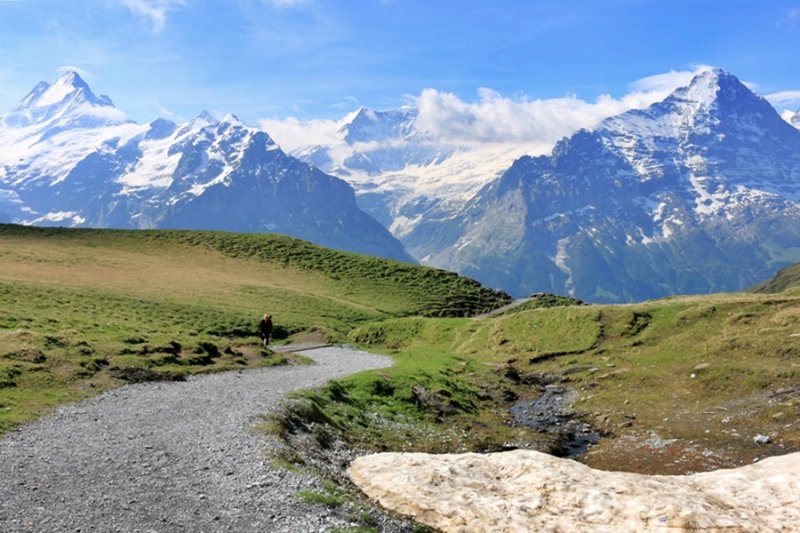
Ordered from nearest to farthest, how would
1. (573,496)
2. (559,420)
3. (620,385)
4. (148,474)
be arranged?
(573,496) → (148,474) → (559,420) → (620,385)

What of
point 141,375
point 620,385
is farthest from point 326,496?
point 620,385

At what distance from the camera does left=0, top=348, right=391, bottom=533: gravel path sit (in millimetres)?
15875

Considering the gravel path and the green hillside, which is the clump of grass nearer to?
the gravel path

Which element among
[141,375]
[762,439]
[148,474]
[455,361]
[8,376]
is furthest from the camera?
[455,361]

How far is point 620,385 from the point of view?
1690 inches

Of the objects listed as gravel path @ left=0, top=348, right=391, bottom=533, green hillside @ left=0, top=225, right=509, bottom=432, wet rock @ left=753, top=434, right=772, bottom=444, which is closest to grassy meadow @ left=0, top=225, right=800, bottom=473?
green hillside @ left=0, top=225, right=509, bottom=432

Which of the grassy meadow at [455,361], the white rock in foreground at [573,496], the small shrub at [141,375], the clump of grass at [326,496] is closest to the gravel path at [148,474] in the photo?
the clump of grass at [326,496]

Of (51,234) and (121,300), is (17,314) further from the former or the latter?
(51,234)

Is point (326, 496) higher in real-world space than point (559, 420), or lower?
higher

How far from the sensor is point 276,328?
73688mm

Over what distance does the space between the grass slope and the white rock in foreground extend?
8082 millimetres

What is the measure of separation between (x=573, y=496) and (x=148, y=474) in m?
13.3

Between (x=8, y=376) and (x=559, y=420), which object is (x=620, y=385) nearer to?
(x=559, y=420)

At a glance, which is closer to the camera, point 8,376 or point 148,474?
point 148,474
